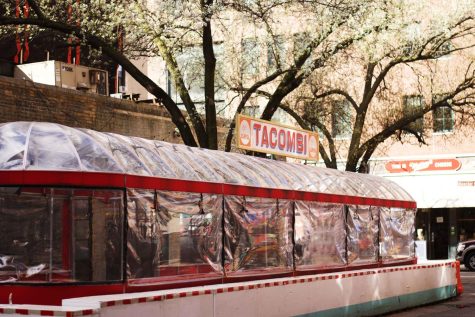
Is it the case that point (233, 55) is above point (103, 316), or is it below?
above

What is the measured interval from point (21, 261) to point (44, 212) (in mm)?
706

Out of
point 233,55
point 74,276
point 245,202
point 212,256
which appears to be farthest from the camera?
point 233,55

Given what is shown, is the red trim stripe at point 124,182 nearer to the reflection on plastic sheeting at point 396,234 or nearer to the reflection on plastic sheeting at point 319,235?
the reflection on plastic sheeting at point 319,235

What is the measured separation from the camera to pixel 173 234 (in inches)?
483

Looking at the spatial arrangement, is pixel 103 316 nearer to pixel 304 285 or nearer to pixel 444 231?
pixel 304 285

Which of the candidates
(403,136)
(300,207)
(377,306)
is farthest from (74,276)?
(403,136)

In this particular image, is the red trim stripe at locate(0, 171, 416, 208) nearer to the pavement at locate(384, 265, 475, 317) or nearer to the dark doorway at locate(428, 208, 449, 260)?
the pavement at locate(384, 265, 475, 317)

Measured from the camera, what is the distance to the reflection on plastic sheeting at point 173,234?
37.4 ft

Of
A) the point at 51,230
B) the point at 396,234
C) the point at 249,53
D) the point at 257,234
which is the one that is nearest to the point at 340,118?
Result: the point at 249,53

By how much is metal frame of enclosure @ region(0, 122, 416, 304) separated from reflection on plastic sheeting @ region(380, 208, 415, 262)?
292 cm

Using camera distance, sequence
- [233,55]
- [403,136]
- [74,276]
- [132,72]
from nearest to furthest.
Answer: [74,276] < [132,72] < [233,55] < [403,136]

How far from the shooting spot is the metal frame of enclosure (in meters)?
10.5

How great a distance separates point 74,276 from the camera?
10438mm

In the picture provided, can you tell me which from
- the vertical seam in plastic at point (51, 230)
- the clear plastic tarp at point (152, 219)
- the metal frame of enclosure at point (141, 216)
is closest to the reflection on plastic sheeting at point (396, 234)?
the clear plastic tarp at point (152, 219)
